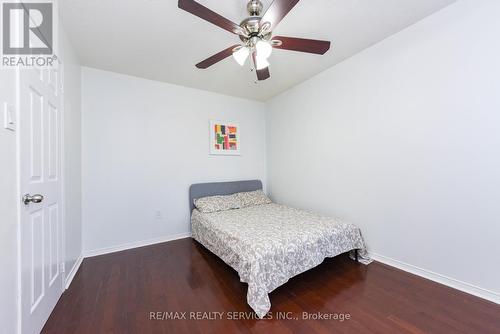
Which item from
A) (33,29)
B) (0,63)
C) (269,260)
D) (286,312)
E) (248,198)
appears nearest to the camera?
(0,63)

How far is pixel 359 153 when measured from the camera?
8.63ft

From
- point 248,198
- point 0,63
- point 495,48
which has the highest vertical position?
point 495,48

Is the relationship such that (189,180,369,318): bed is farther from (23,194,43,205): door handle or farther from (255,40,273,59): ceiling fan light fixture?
(255,40,273,59): ceiling fan light fixture

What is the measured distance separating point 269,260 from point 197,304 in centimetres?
72

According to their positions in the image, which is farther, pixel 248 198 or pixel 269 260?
pixel 248 198

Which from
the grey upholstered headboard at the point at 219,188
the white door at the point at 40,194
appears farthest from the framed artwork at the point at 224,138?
the white door at the point at 40,194

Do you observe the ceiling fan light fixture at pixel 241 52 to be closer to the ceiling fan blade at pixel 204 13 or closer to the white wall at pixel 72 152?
the ceiling fan blade at pixel 204 13

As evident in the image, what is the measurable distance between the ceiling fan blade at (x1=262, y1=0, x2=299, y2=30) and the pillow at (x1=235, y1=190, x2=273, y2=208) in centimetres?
263

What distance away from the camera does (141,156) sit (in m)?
3.10

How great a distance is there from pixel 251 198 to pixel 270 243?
1.78 m

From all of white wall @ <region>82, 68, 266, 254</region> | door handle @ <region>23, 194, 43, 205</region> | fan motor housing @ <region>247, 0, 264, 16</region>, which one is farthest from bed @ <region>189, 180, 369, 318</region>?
fan motor housing @ <region>247, 0, 264, 16</region>

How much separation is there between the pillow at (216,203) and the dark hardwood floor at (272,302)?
2.85 ft

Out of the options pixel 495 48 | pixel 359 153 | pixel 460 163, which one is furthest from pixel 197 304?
pixel 495 48

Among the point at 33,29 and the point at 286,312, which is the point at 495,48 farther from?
the point at 33,29
